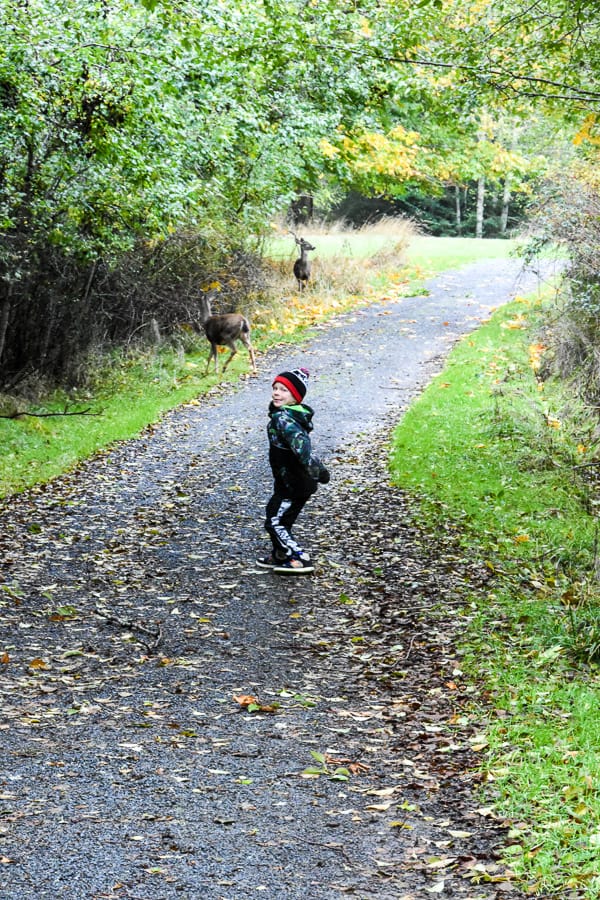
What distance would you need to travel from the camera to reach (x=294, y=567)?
8.26 meters

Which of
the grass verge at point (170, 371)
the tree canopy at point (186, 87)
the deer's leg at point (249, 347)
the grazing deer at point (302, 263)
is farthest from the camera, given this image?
the grazing deer at point (302, 263)

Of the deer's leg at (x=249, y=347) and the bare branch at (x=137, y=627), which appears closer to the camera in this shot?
the bare branch at (x=137, y=627)

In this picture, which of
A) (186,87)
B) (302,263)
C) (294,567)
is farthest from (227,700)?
(302,263)

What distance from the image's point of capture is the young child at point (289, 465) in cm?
799

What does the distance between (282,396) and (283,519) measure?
1.08 metres

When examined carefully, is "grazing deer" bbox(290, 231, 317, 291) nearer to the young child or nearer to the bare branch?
the young child

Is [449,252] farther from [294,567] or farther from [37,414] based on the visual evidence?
[294,567]

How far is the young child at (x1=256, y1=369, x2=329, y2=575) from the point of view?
315 inches

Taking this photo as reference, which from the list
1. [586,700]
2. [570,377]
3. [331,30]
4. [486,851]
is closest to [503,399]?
[570,377]

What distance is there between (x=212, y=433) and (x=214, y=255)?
708 cm

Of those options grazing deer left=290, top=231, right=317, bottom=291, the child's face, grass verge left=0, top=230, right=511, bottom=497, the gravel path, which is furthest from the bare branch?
grazing deer left=290, top=231, right=317, bottom=291

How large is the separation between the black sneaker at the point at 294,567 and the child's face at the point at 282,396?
1344 mm

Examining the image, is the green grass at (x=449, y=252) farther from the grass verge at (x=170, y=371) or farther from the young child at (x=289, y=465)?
the young child at (x=289, y=465)

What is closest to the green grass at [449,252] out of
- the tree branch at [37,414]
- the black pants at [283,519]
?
the tree branch at [37,414]
